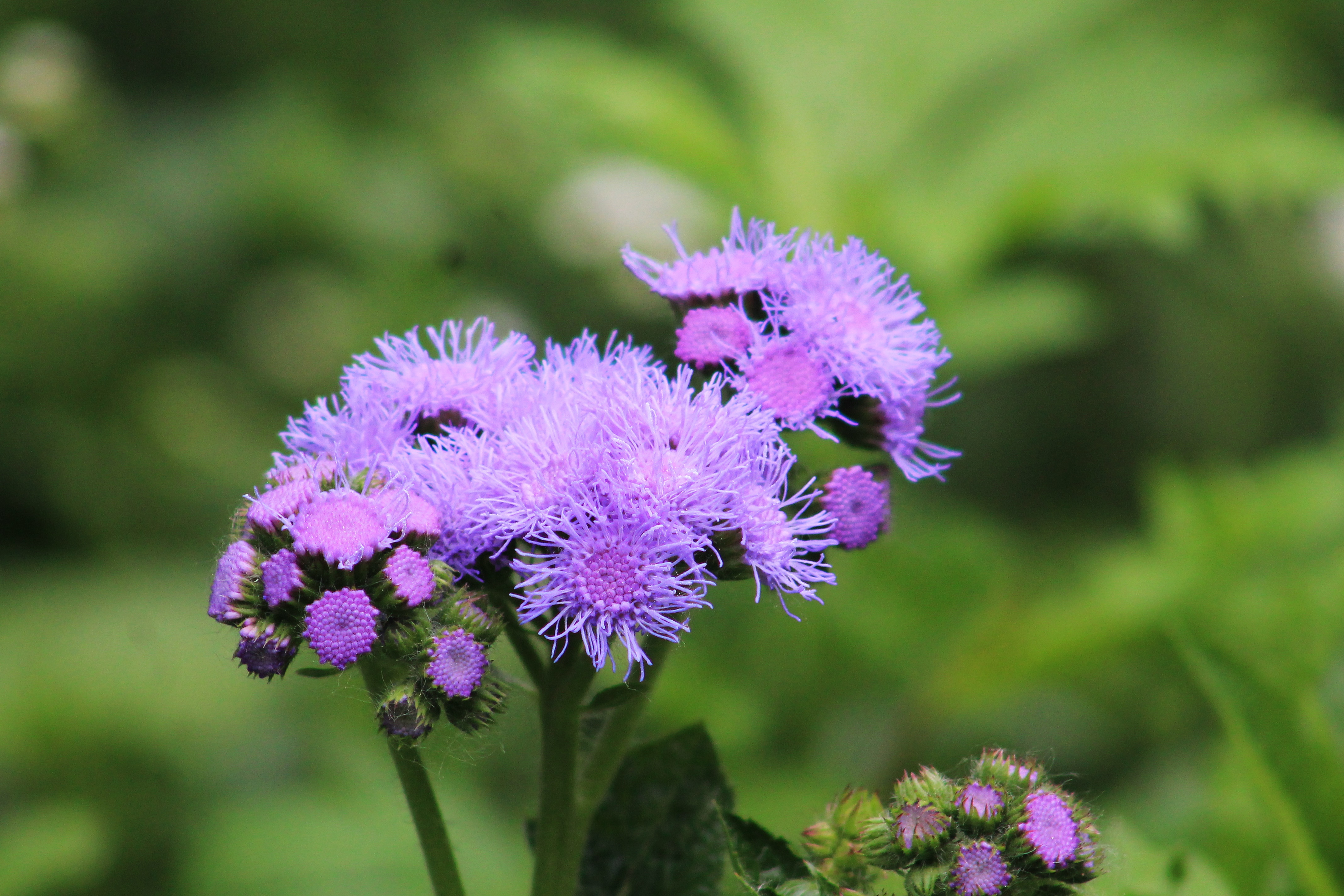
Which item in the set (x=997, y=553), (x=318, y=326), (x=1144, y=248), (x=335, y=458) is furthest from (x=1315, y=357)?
(x=335, y=458)

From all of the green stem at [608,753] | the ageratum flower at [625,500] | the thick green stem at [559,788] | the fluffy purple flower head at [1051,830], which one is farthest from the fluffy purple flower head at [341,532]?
the fluffy purple flower head at [1051,830]

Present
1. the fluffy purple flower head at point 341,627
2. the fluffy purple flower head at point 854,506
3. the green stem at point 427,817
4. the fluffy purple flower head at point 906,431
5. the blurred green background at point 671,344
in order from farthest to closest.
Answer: the blurred green background at point 671,344
the fluffy purple flower head at point 906,431
the fluffy purple flower head at point 854,506
the green stem at point 427,817
the fluffy purple flower head at point 341,627

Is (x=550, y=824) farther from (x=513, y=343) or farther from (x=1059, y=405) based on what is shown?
(x=1059, y=405)

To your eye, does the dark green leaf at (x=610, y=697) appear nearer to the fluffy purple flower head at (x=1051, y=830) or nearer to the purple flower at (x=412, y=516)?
the purple flower at (x=412, y=516)

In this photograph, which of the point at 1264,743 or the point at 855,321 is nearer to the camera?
the point at 855,321

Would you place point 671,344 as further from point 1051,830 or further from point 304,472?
point 1051,830

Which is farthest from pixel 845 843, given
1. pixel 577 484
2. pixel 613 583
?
pixel 577 484
